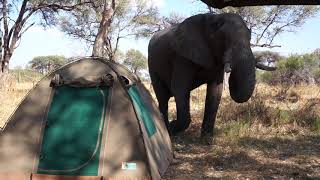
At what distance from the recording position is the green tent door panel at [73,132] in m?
5.52

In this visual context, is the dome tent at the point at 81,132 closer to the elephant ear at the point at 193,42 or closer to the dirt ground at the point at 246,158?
the dirt ground at the point at 246,158

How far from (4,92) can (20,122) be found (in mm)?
8041

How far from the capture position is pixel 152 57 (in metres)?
9.77

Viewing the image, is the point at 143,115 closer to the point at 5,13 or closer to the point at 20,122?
the point at 20,122

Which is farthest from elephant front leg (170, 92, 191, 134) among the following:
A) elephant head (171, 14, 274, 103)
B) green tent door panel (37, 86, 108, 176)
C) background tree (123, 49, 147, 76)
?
background tree (123, 49, 147, 76)

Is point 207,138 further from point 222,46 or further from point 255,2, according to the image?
point 255,2

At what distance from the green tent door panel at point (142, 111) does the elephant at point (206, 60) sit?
5.18 feet

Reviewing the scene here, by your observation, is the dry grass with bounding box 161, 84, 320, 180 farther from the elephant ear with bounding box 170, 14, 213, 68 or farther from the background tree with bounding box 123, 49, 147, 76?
the background tree with bounding box 123, 49, 147, 76

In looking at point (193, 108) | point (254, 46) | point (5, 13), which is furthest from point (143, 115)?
point (254, 46)

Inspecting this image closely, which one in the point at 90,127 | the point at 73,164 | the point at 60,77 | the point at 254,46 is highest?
the point at 254,46

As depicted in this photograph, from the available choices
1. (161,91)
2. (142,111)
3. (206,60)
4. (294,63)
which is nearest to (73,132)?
(142,111)

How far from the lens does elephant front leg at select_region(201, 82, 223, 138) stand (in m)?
8.75

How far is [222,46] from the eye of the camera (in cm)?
798

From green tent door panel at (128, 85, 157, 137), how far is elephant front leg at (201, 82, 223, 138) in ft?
8.11
